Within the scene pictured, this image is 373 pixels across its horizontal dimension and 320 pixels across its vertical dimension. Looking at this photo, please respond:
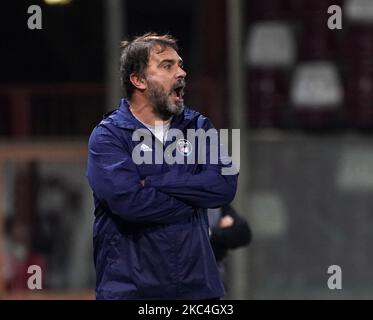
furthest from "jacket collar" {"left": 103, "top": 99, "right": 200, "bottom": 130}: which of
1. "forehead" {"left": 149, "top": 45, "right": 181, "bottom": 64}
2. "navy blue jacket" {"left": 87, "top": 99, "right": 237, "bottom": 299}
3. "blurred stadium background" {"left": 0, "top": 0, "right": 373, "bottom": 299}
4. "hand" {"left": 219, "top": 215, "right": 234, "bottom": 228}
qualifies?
"blurred stadium background" {"left": 0, "top": 0, "right": 373, "bottom": 299}

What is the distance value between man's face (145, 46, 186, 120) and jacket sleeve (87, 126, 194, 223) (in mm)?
227

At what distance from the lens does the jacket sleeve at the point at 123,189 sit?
14.1ft

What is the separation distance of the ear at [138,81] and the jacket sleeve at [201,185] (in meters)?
0.30

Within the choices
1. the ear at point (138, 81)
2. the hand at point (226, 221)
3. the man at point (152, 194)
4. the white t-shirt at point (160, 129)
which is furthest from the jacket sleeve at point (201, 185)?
the hand at point (226, 221)

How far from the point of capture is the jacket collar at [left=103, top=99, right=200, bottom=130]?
174 inches

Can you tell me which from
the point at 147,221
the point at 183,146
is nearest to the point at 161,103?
the point at 183,146

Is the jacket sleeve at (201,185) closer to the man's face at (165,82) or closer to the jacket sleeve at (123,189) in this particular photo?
the jacket sleeve at (123,189)

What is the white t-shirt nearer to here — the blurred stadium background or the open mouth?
the open mouth

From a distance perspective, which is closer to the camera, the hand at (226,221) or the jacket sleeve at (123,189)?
the jacket sleeve at (123,189)

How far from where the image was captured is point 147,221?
4.30 metres

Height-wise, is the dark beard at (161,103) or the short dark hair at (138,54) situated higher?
the short dark hair at (138,54)
